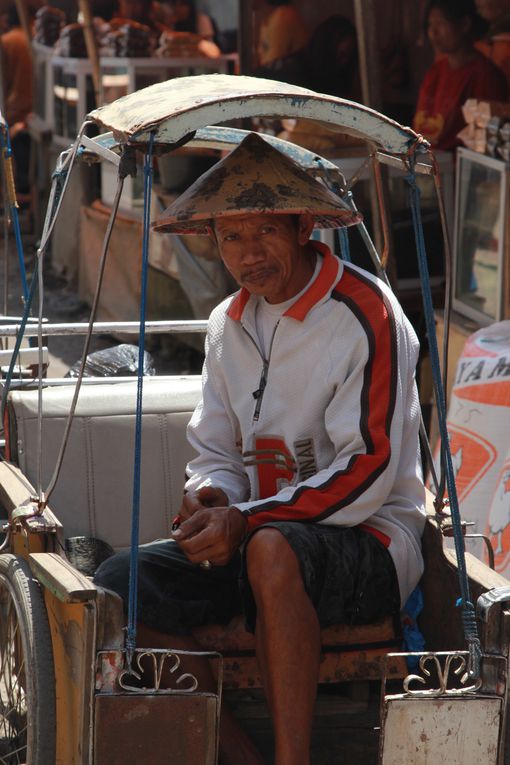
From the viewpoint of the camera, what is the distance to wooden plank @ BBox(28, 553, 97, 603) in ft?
7.22

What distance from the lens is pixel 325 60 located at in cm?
734

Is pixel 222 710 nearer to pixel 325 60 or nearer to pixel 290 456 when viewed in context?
pixel 290 456

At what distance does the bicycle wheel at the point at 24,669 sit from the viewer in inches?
92.8

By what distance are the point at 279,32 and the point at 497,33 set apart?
4.87 ft

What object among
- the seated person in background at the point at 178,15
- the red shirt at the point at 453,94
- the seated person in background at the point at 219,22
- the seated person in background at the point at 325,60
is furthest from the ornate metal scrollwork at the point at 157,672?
the seated person in background at the point at 178,15

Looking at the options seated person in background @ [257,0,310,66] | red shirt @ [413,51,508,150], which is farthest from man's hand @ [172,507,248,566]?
seated person in background @ [257,0,310,66]

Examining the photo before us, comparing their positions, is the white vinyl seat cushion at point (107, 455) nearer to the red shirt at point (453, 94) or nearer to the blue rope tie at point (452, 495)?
the blue rope tie at point (452, 495)

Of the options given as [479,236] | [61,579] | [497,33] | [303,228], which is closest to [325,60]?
[497,33]

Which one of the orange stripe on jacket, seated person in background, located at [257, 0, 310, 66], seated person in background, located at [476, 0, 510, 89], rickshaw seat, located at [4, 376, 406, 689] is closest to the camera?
the orange stripe on jacket

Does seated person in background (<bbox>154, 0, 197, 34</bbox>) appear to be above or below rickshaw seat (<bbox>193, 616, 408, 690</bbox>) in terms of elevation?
above

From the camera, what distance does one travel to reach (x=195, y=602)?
2582 millimetres

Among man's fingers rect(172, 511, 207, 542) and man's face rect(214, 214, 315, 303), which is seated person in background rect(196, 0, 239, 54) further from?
man's fingers rect(172, 511, 207, 542)

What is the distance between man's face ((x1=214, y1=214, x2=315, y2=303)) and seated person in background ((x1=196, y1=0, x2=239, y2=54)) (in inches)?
281

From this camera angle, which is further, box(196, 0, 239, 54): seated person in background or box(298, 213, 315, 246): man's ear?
box(196, 0, 239, 54): seated person in background
